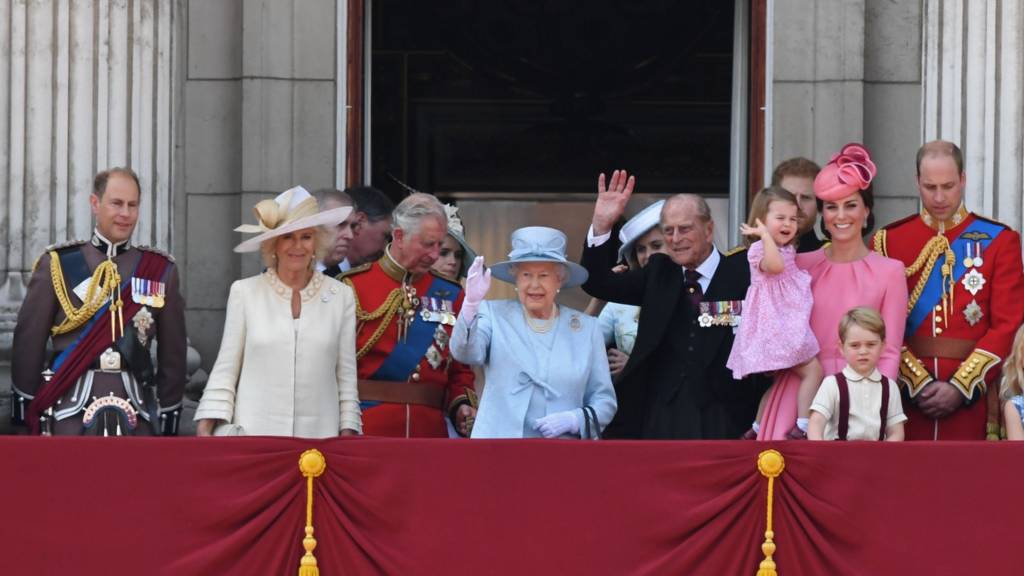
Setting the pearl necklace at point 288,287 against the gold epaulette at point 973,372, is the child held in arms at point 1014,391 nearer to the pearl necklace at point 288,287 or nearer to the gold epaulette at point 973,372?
the gold epaulette at point 973,372

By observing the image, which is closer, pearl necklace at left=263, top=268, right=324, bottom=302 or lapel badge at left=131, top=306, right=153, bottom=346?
pearl necklace at left=263, top=268, right=324, bottom=302

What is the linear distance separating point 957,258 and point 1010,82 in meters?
2.03

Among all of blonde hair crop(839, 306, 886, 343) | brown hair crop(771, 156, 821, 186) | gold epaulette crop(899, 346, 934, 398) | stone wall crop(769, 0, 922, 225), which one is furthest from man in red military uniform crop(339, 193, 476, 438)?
stone wall crop(769, 0, 922, 225)

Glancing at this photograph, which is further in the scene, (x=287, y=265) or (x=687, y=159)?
(x=687, y=159)

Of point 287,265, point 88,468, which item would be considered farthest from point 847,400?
point 88,468

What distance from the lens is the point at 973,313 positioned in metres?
8.94

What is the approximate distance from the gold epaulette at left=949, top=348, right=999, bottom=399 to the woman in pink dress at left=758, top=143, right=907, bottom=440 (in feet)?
1.17

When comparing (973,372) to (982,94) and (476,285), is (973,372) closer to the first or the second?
(476,285)

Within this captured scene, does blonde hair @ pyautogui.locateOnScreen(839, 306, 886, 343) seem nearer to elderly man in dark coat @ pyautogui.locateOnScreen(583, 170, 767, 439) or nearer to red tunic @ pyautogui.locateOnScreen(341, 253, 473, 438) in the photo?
elderly man in dark coat @ pyautogui.locateOnScreen(583, 170, 767, 439)

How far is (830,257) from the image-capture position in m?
8.77

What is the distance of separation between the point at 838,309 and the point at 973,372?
0.62m

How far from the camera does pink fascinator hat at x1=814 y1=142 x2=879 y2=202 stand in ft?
28.5

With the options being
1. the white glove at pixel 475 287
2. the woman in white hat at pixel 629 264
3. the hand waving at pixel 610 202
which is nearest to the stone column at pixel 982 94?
the woman in white hat at pixel 629 264

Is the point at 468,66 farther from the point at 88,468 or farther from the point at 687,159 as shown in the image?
the point at 88,468
